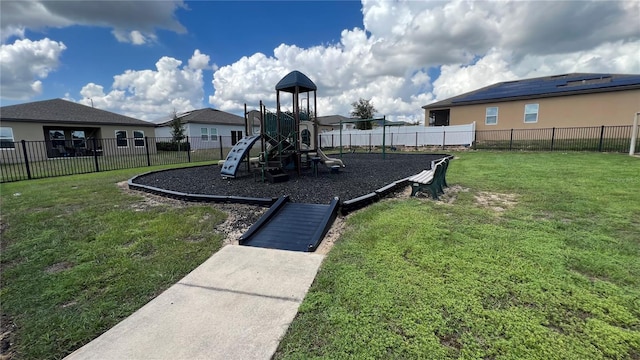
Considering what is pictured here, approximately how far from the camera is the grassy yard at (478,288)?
76.7 inches

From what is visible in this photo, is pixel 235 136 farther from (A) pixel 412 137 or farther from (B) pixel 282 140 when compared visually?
(B) pixel 282 140

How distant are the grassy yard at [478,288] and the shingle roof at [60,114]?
23.7 m

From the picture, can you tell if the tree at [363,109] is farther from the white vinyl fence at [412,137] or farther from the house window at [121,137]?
the house window at [121,137]

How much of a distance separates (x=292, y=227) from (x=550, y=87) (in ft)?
80.2

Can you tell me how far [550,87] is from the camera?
20469mm

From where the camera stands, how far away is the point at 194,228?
4.55 metres

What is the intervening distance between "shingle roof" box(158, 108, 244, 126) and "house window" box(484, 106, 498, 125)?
24.8m

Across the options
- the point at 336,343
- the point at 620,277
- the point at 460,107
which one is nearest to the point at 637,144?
the point at 460,107

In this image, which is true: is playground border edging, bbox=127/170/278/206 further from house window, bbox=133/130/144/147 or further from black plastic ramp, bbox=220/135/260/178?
house window, bbox=133/130/144/147

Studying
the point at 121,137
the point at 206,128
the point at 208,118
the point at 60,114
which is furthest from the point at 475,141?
the point at 60,114

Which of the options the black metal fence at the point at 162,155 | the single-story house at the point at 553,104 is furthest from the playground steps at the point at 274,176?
the single-story house at the point at 553,104

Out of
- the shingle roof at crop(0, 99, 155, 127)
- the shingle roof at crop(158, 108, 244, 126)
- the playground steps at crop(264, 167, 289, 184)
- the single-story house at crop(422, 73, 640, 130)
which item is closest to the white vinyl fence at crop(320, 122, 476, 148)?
the single-story house at crop(422, 73, 640, 130)

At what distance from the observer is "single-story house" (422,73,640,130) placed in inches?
685

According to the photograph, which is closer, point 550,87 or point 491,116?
point 550,87
